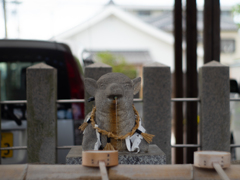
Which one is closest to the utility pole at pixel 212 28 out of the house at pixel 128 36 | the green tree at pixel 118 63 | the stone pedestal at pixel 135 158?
the stone pedestal at pixel 135 158

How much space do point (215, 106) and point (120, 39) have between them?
50.6 ft

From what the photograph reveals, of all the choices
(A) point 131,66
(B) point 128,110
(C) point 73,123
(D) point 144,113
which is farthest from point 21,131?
(A) point 131,66

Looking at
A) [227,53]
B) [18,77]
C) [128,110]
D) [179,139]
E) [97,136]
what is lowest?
[179,139]

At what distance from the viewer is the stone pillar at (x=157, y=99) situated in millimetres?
Answer: 3863

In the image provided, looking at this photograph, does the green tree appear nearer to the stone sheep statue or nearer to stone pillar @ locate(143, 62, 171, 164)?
stone pillar @ locate(143, 62, 171, 164)

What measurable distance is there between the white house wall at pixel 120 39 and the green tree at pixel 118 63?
55.2 inches

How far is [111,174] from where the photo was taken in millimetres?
2252

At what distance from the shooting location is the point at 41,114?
12.5 feet

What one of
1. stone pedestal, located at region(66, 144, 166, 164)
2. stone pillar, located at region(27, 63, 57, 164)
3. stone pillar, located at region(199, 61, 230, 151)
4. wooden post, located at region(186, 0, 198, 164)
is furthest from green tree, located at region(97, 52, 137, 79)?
stone pedestal, located at region(66, 144, 166, 164)

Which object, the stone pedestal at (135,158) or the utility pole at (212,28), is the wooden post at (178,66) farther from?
the stone pedestal at (135,158)

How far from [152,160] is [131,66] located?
14800 mm

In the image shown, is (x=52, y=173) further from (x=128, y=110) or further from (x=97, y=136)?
(x=128, y=110)

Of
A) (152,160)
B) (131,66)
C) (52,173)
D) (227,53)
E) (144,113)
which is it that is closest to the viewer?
(52,173)

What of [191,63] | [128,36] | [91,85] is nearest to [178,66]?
[191,63]
